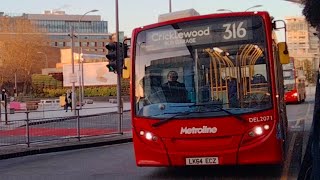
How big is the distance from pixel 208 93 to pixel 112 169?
10.5ft

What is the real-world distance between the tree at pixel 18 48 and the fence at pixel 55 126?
61.9 meters

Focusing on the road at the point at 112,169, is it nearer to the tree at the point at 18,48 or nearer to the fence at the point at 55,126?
the fence at the point at 55,126

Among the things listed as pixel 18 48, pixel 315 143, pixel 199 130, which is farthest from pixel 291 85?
pixel 18 48

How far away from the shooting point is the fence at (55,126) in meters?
16.7

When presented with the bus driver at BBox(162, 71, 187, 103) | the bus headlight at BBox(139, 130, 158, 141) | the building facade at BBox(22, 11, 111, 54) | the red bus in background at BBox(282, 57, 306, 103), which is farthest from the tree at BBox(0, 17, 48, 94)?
the bus driver at BBox(162, 71, 187, 103)

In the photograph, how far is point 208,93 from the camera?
910 centimetres

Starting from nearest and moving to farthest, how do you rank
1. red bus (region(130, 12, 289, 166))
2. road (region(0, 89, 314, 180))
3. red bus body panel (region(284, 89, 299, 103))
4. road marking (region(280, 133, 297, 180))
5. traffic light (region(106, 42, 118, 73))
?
red bus (region(130, 12, 289, 166)), road marking (region(280, 133, 297, 180)), road (region(0, 89, 314, 180)), traffic light (region(106, 42, 118, 73)), red bus body panel (region(284, 89, 299, 103))

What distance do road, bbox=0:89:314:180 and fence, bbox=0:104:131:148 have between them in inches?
64.8

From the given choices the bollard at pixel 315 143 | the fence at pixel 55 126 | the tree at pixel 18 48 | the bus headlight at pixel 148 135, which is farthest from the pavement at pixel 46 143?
the tree at pixel 18 48

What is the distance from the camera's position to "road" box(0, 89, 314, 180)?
9.82 meters

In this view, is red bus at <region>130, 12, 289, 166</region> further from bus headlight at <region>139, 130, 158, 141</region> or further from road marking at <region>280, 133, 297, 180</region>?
road marking at <region>280, 133, 297, 180</region>

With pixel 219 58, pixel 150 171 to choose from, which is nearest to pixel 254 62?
pixel 219 58

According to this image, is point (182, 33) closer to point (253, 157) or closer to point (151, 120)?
point (151, 120)

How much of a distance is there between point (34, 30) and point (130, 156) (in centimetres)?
7585
